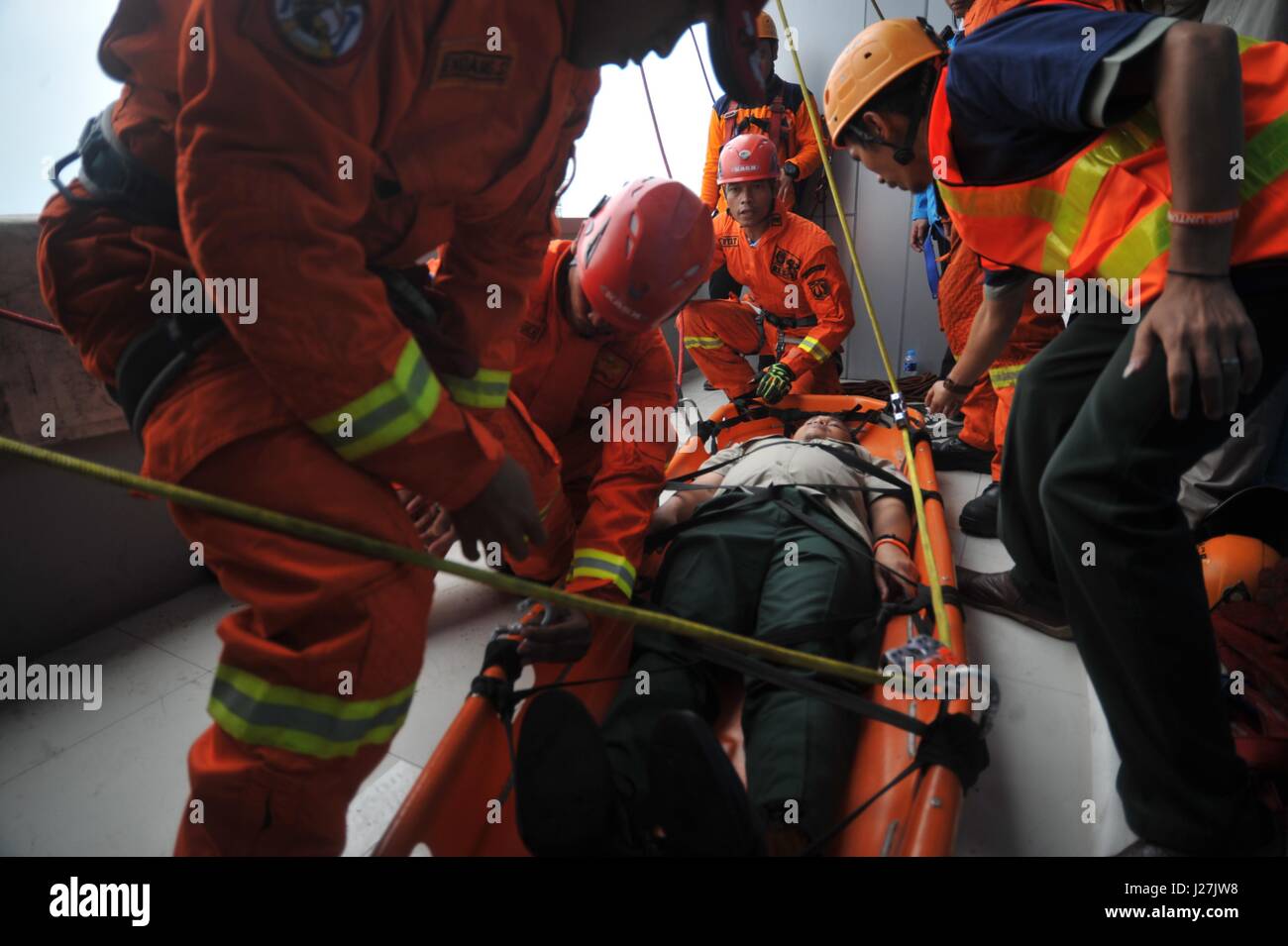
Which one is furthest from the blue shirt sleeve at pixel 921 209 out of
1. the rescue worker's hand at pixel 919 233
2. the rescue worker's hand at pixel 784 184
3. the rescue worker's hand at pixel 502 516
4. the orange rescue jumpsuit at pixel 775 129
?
A: the rescue worker's hand at pixel 502 516

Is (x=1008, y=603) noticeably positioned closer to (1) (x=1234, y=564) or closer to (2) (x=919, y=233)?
(1) (x=1234, y=564)

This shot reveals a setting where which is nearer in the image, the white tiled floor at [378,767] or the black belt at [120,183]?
the black belt at [120,183]

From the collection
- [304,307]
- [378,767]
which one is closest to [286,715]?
[304,307]

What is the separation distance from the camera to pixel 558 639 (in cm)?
147

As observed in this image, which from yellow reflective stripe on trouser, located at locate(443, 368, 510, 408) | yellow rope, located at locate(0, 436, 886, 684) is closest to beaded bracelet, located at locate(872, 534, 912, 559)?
yellow rope, located at locate(0, 436, 886, 684)

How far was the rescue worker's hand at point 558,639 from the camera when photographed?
1.44m

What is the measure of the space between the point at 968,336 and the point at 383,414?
234cm

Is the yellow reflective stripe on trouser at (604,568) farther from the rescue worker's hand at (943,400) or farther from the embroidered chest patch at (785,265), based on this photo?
the embroidered chest patch at (785,265)

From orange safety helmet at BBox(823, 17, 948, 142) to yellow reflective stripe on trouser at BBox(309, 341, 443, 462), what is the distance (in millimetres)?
1406

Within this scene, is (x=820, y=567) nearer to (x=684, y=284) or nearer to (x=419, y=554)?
(x=684, y=284)

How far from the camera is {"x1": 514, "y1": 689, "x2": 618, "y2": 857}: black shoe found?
0.96 meters

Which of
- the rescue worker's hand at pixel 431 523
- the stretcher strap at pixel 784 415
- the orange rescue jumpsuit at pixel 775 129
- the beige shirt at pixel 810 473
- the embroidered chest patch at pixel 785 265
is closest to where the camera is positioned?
the rescue worker's hand at pixel 431 523

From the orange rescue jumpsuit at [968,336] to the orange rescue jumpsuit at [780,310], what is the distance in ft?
2.01
